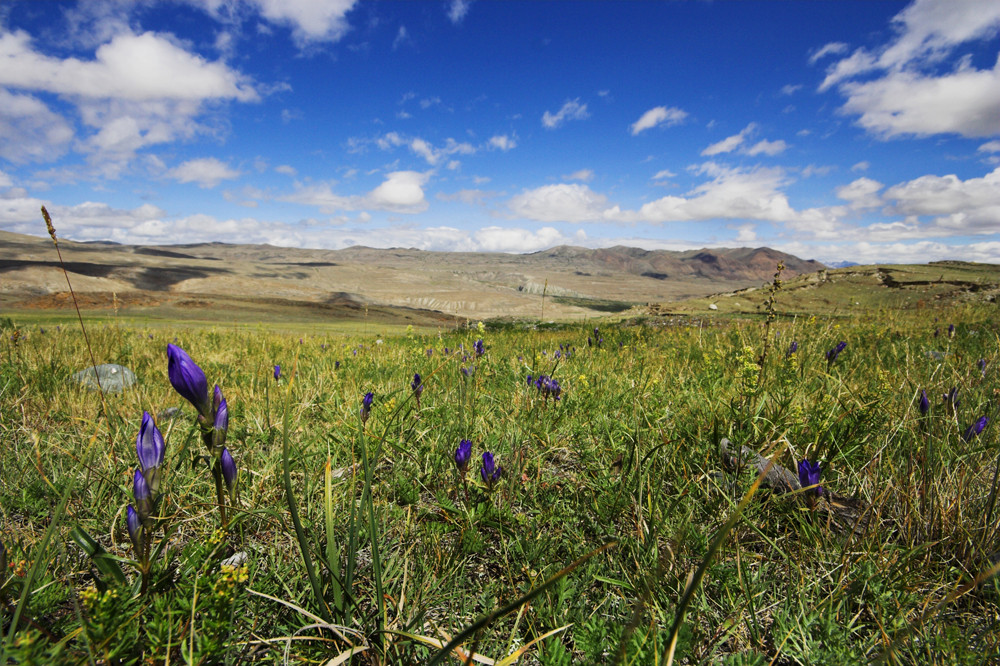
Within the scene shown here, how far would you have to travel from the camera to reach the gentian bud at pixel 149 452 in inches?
55.9

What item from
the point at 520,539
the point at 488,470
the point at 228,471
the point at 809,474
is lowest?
the point at 520,539

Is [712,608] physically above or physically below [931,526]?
below

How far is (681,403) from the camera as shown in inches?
143

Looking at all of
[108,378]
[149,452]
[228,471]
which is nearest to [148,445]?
[149,452]

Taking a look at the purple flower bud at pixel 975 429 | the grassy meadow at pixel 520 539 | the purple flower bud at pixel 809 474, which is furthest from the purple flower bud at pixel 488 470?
the purple flower bud at pixel 975 429

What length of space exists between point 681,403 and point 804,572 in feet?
5.99

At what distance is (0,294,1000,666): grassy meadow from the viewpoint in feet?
4.66

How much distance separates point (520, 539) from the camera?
204cm

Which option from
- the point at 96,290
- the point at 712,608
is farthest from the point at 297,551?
the point at 96,290

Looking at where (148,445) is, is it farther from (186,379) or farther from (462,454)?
(462,454)

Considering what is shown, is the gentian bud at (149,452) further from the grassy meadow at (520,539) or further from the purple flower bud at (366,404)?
the purple flower bud at (366,404)

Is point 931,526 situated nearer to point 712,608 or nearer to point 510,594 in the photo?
point 712,608

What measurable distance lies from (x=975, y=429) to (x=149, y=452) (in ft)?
13.6

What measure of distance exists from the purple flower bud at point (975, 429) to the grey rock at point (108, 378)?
662cm
